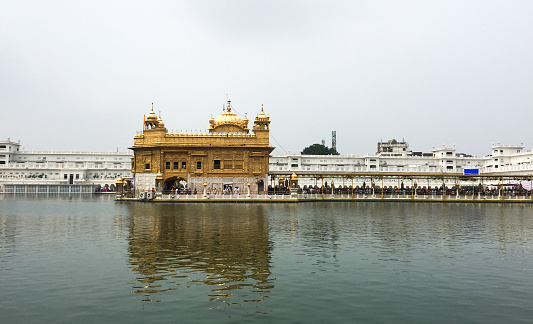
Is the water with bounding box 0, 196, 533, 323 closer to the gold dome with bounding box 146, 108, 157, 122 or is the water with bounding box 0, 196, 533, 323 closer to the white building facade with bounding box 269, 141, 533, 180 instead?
the gold dome with bounding box 146, 108, 157, 122

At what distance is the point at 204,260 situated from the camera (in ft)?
49.3

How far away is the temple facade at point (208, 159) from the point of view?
5519 centimetres

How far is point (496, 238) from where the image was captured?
21.2 metres

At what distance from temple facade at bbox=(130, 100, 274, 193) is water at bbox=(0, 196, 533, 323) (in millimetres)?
32555

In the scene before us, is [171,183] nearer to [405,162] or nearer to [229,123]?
[229,123]

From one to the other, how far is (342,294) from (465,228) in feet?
54.4

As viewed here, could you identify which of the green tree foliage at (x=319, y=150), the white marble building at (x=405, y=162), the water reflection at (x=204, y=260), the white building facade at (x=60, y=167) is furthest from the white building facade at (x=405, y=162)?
the water reflection at (x=204, y=260)

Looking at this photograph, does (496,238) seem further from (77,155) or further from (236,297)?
(77,155)

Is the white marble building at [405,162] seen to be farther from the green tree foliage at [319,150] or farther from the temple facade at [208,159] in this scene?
the temple facade at [208,159]

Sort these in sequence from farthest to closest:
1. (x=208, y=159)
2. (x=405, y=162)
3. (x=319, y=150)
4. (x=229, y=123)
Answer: (x=319, y=150) → (x=405, y=162) → (x=229, y=123) → (x=208, y=159)

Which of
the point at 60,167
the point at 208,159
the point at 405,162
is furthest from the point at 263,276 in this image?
the point at 405,162

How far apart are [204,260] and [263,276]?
108 inches

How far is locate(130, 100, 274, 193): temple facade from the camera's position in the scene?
55.2m

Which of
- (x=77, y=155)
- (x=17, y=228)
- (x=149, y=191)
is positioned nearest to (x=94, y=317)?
(x=17, y=228)
